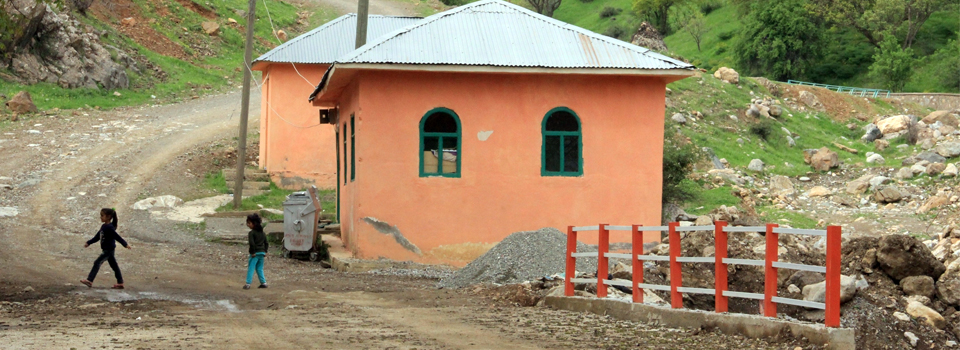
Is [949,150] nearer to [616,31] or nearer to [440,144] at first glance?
[440,144]

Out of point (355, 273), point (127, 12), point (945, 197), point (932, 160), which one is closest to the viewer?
point (355, 273)

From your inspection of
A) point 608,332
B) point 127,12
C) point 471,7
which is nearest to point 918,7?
point 127,12

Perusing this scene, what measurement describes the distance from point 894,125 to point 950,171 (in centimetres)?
1214

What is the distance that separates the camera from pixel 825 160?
36531 mm

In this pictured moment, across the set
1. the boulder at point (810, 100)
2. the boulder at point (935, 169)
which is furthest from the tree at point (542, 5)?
the boulder at point (935, 169)

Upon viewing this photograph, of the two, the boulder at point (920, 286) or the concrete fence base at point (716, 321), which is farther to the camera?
the boulder at point (920, 286)

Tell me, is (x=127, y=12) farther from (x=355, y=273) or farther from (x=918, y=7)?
(x=918, y=7)

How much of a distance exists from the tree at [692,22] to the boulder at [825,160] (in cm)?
4229

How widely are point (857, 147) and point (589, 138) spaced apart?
28.3 m

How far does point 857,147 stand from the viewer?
4116cm

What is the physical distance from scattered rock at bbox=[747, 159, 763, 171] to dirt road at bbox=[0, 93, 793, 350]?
62.7 ft

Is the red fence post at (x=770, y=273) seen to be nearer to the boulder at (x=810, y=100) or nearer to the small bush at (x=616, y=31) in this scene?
the boulder at (x=810, y=100)

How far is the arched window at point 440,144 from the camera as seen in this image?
53.9 ft

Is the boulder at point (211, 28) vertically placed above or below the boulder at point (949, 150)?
above
